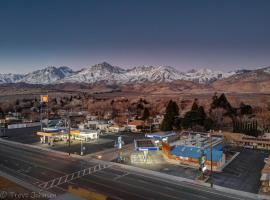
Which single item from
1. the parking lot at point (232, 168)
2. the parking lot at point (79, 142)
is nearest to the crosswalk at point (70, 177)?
the parking lot at point (232, 168)

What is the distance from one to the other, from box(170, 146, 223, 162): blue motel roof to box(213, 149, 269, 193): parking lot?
2382 mm

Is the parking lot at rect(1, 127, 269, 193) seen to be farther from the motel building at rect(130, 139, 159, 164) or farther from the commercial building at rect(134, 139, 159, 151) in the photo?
the commercial building at rect(134, 139, 159, 151)

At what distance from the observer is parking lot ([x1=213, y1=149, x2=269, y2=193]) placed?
3188 cm

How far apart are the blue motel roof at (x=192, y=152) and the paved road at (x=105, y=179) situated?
8740 mm

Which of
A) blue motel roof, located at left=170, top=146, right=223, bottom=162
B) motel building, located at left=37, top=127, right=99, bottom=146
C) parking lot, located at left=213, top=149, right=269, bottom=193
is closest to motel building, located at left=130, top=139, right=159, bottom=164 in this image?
blue motel roof, located at left=170, top=146, right=223, bottom=162

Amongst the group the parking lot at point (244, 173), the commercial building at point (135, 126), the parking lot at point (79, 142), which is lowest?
the parking lot at point (244, 173)

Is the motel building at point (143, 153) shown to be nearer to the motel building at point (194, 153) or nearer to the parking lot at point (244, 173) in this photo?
the motel building at point (194, 153)

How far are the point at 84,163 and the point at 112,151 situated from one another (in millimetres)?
8825

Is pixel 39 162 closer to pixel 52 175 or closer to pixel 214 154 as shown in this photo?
pixel 52 175

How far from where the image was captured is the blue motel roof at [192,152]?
39431 mm

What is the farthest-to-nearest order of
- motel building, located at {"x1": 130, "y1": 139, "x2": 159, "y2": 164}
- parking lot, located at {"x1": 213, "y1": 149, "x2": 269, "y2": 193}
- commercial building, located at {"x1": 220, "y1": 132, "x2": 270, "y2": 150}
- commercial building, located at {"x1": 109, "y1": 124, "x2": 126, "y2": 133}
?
commercial building, located at {"x1": 109, "y1": 124, "x2": 126, "y2": 133} < commercial building, located at {"x1": 220, "y1": 132, "x2": 270, "y2": 150} < motel building, located at {"x1": 130, "y1": 139, "x2": 159, "y2": 164} < parking lot, located at {"x1": 213, "y1": 149, "x2": 269, "y2": 193}

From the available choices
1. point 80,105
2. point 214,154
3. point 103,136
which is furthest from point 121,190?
point 80,105

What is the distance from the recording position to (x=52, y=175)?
1385 inches

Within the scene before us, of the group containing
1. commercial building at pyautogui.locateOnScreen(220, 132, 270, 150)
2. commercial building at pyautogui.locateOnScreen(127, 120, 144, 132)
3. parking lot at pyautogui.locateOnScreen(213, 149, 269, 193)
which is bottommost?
parking lot at pyautogui.locateOnScreen(213, 149, 269, 193)
